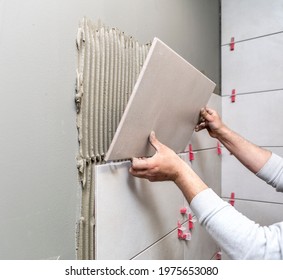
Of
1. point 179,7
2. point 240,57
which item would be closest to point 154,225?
point 179,7

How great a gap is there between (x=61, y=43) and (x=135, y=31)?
1.22ft

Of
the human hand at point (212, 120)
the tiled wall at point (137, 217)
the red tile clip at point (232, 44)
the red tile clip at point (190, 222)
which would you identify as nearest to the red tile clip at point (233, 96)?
the red tile clip at point (232, 44)

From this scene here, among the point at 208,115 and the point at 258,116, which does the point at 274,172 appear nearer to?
the point at 208,115

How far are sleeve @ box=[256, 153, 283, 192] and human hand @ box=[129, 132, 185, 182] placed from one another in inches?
20.6

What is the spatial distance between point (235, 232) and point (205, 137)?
94cm

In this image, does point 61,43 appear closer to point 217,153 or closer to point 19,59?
point 19,59

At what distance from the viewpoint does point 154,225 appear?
1.10 metres

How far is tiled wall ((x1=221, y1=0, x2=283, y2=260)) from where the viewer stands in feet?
5.47

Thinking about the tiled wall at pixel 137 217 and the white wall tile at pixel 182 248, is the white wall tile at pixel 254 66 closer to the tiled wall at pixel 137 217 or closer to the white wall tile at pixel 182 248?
the tiled wall at pixel 137 217

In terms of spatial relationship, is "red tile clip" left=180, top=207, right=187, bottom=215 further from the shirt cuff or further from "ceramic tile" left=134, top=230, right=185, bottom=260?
the shirt cuff

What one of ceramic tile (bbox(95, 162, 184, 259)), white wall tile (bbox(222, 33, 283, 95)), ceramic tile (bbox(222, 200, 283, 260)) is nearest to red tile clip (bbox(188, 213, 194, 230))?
ceramic tile (bbox(95, 162, 184, 259))

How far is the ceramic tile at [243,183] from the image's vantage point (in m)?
1.69

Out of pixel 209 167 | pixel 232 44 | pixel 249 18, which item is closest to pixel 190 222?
pixel 209 167

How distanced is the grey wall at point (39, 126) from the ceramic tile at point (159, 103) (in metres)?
0.16
